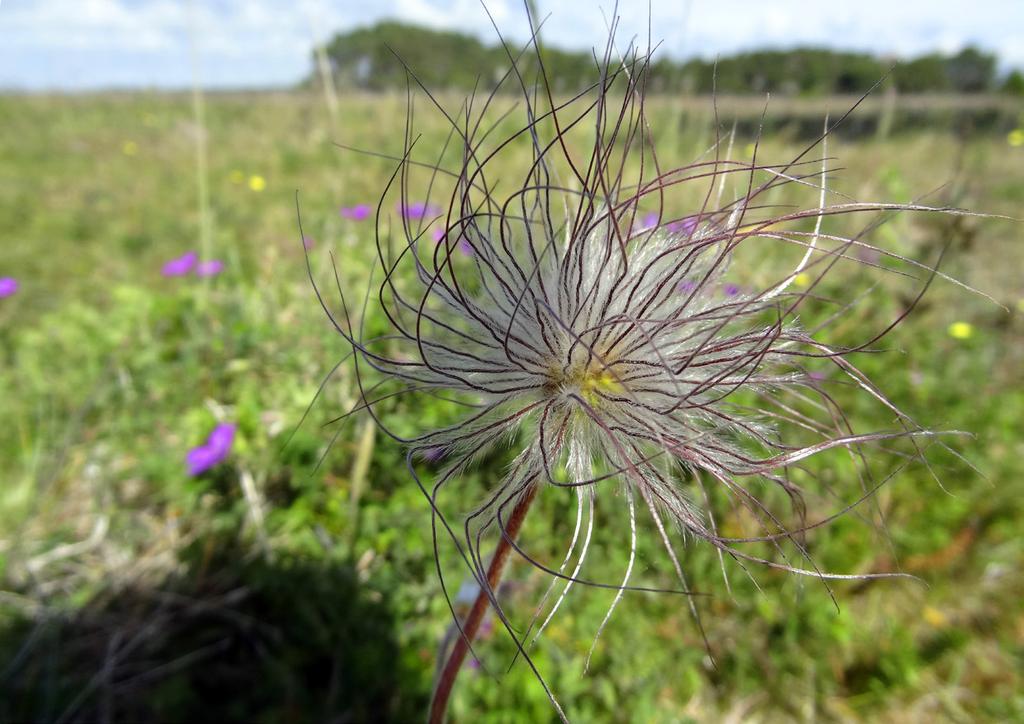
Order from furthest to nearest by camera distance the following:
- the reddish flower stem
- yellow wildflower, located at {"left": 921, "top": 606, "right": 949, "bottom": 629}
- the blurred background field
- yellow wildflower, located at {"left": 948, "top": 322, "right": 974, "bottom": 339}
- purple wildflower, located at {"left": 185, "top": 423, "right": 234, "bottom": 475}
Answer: yellow wildflower, located at {"left": 948, "top": 322, "right": 974, "bottom": 339} < yellow wildflower, located at {"left": 921, "top": 606, "right": 949, "bottom": 629} < purple wildflower, located at {"left": 185, "top": 423, "right": 234, "bottom": 475} < the blurred background field < the reddish flower stem

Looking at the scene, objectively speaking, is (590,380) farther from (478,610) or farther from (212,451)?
(212,451)

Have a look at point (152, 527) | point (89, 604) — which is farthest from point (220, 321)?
point (89, 604)

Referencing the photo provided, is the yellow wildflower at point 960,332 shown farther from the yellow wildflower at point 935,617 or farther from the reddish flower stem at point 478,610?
the reddish flower stem at point 478,610

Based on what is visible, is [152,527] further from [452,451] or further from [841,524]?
[841,524]

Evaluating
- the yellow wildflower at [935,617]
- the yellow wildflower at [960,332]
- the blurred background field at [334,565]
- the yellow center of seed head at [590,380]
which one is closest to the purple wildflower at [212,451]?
the blurred background field at [334,565]

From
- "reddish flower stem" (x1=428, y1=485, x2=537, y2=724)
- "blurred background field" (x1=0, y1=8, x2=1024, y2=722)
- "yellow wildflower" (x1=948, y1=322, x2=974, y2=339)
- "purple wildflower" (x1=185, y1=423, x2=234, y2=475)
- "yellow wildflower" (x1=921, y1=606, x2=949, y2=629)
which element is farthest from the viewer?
"yellow wildflower" (x1=948, y1=322, x2=974, y2=339)

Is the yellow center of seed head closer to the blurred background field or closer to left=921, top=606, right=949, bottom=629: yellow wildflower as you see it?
the blurred background field

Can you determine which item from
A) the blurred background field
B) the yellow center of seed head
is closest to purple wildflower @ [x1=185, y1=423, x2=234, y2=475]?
the blurred background field

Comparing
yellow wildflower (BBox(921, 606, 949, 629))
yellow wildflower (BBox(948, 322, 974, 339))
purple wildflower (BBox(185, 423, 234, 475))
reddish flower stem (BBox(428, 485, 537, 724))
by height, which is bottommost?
yellow wildflower (BBox(921, 606, 949, 629))
